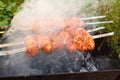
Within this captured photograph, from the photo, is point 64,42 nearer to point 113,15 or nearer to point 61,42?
point 61,42

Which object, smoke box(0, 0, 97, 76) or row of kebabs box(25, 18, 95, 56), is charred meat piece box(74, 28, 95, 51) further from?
smoke box(0, 0, 97, 76)

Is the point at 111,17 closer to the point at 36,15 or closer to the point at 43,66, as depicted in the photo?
the point at 36,15

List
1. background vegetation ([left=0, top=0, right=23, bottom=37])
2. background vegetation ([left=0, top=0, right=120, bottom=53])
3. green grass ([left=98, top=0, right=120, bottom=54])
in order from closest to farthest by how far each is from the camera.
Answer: background vegetation ([left=0, top=0, right=23, bottom=37]) → background vegetation ([left=0, top=0, right=120, bottom=53]) → green grass ([left=98, top=0, right=120, bottom=54])

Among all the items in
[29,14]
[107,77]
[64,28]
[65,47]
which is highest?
[29,14]

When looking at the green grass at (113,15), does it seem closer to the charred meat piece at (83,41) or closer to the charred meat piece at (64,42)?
the charred meat piece at (83,41)

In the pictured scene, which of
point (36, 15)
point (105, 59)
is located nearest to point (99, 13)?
point (105, 59)

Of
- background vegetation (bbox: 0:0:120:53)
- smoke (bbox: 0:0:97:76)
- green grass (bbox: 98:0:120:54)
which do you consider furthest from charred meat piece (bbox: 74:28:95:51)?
green grass (bbox: 98:0:120:54)
